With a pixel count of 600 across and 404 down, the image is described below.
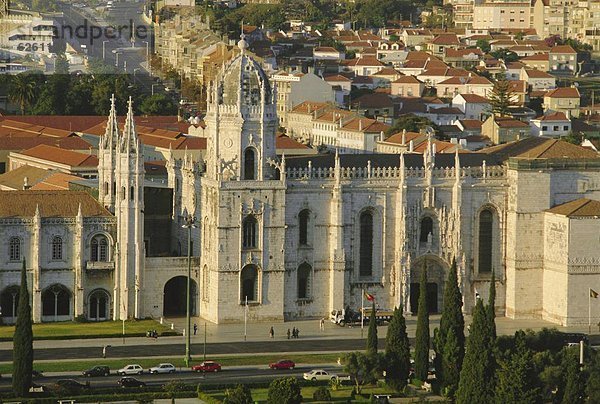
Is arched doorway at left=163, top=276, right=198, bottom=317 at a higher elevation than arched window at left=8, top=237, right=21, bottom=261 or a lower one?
lower

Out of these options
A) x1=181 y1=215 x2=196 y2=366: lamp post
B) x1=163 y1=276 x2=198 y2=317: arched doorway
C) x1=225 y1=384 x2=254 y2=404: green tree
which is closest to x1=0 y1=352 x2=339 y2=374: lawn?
x1=181 y1=215 x2=196 y2=366: lamp post

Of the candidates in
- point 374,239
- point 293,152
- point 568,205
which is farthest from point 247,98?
point 293,152

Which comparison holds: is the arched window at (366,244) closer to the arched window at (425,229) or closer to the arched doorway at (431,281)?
the arched doorway at (431,281)

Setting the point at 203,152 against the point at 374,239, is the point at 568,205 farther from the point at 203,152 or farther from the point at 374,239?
the point at 203,152

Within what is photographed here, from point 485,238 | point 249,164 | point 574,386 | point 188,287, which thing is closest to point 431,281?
point 485,238

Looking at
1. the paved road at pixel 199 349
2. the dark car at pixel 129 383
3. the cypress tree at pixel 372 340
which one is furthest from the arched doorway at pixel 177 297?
the dark car at pixel 129 383

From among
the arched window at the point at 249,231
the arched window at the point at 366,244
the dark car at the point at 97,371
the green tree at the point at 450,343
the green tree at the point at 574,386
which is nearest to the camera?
the green tree at the point at 574,386

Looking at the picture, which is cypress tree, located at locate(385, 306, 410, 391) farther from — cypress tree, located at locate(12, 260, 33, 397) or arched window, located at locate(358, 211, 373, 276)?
arched window, located at locate(358, 211, 373, 276)
